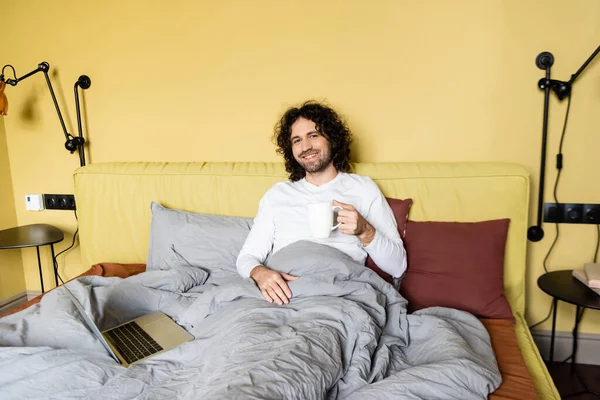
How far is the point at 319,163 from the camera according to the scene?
1.61 meters

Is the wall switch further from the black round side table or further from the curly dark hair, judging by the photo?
the black round side table

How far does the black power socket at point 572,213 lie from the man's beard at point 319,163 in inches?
39.0

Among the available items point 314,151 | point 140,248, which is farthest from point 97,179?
point 314,151

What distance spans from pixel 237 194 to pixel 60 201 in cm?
122

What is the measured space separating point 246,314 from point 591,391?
1491mm

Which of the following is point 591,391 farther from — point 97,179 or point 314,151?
point 97,179

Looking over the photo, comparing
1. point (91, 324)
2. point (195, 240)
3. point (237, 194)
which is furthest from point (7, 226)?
point (91, 324)

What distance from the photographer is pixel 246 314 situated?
1.12m

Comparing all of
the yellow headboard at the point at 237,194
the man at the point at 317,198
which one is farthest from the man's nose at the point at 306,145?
the yellow headboard at the point at 237,194

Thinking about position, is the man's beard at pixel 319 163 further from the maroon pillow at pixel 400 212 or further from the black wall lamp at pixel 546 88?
the black wall lamp at pixel 546 88

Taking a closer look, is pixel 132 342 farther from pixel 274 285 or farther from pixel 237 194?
pixel 237 194

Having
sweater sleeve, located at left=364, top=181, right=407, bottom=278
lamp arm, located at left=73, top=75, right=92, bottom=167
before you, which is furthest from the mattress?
lamp arm, located at left=73, top=75, right=92, bottom=167

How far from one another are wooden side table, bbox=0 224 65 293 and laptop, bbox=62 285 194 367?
84cm

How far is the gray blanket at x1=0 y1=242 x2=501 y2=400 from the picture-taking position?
874mm
